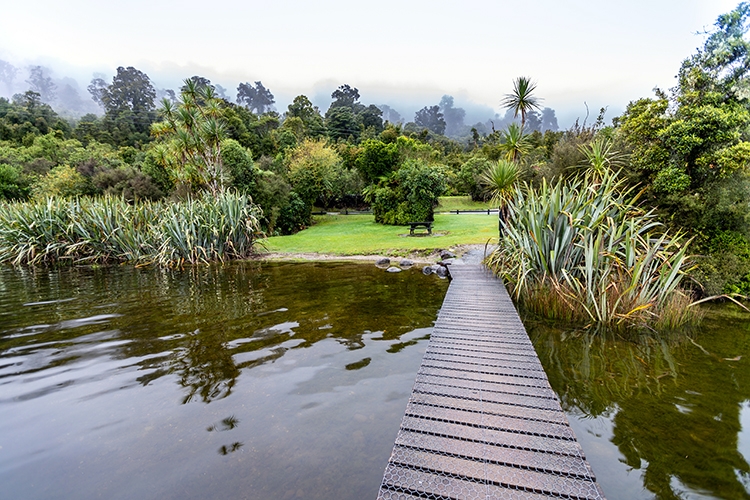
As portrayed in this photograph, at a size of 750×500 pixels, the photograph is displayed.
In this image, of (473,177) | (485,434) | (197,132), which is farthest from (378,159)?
(485,434)

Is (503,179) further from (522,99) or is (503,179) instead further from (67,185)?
(67,185)

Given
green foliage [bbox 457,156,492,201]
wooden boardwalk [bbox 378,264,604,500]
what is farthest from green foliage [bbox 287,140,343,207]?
wooden boardwalk [bbox 378,264,604,500]

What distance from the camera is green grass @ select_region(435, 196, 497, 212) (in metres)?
31.4

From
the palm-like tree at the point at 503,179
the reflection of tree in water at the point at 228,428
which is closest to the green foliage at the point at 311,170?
the palm-like tree at the point at 503,179

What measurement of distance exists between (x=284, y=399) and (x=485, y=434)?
88.6 inches

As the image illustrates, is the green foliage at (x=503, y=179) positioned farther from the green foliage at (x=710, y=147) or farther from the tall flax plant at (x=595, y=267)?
the green foliage at (x=710, y=147)

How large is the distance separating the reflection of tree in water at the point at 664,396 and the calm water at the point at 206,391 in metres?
2.05

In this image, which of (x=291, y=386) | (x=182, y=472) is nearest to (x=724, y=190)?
(x=291, y=386)

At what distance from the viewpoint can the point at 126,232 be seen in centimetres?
1285

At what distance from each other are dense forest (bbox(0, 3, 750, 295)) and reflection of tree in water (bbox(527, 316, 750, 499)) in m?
3.07

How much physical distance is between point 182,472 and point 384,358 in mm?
2749

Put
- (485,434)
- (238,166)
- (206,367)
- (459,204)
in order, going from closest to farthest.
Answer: (485,434), (206,367), (238,166), (459,204)

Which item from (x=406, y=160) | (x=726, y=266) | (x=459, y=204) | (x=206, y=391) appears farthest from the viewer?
(x=459, y=204)

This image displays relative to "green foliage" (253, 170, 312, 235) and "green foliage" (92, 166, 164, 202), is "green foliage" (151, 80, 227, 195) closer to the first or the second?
"green foliage" (253, 170, 312, 235)
